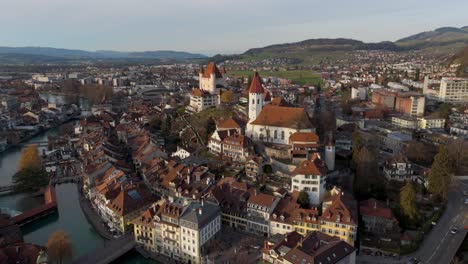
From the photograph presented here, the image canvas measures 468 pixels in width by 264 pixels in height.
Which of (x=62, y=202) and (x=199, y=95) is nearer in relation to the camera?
(x=62, y=202)

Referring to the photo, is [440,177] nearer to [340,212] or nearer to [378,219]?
[378,219]

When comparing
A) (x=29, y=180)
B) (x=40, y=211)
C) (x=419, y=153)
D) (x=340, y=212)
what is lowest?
(x=40, y=211)

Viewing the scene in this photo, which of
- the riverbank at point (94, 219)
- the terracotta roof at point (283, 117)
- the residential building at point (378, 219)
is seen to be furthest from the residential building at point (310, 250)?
the terracotta roof at point (283, 117)

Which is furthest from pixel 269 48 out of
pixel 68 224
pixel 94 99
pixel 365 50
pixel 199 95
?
pixel 68 224

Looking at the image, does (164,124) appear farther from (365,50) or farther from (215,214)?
(365,50)

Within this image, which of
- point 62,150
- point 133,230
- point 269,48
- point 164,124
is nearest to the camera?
point 133,230

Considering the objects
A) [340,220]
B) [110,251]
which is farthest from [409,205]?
[110,251]
